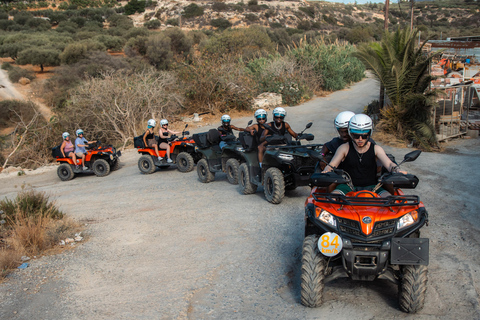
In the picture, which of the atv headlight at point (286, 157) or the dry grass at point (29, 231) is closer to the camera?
the dry grass at point (29, 231)

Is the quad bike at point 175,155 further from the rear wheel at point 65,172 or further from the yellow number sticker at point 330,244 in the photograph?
the yellow number sticker at point 330,244

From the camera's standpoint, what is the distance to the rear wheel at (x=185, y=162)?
13.8 m

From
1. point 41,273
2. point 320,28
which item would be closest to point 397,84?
point 41,273

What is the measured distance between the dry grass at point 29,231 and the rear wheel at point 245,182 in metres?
3.60

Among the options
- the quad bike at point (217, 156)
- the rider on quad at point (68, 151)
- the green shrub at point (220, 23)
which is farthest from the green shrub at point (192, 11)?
the quad bike at point (217, 156)

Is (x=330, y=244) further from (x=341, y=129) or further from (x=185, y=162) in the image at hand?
(x=185, y=162)

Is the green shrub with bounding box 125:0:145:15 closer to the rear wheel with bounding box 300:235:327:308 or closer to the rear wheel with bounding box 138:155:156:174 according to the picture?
the rear wheel with bounding box 138:155:156:174

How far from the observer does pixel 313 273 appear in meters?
4.30

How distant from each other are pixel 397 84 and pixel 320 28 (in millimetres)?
61219

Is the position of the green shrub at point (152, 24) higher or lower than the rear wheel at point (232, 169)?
higher

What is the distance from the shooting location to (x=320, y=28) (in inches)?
2869

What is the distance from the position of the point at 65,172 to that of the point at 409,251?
1438 centimetres

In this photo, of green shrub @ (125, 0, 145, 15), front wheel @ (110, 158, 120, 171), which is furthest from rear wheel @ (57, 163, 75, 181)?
green shrub @ (125, 0, 145, 15)

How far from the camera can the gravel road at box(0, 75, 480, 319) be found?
4703 mm
